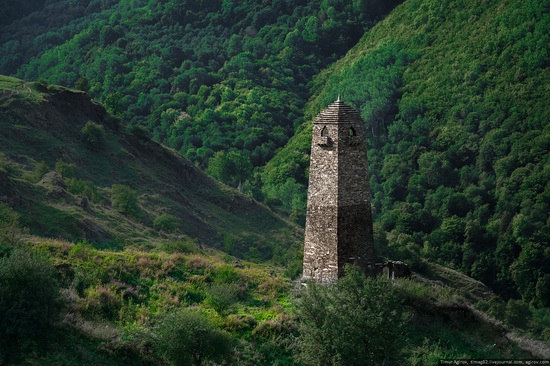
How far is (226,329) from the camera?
28.8 m

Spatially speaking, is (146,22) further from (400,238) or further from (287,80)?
(400,238)

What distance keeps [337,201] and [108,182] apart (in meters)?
34.7

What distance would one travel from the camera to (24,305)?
79.1 ft

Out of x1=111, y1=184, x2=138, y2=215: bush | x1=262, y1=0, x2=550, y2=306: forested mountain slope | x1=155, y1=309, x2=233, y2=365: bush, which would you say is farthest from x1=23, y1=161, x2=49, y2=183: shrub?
x1=155, y1=309, x2=233, y2=365: bush

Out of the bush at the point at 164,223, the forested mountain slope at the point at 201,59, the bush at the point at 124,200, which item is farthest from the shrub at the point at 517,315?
the forested mountain slope at the point at 201,59

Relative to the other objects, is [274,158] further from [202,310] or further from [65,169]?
[202,310]

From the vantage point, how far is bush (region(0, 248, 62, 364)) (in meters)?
23.8

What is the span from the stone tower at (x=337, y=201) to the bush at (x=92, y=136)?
3731 cm

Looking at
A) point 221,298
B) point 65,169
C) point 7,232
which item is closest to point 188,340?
point 221,298

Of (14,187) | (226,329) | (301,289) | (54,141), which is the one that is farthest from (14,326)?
(54,141)

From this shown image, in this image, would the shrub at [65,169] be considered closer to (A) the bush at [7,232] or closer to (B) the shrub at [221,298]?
(A) the bush at [7,232]

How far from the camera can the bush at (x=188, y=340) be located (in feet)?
83.9

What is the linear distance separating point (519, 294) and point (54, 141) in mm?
36255

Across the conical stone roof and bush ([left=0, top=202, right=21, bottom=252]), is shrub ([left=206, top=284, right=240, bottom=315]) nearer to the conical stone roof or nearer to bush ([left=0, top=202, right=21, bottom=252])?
the conical stone roof
